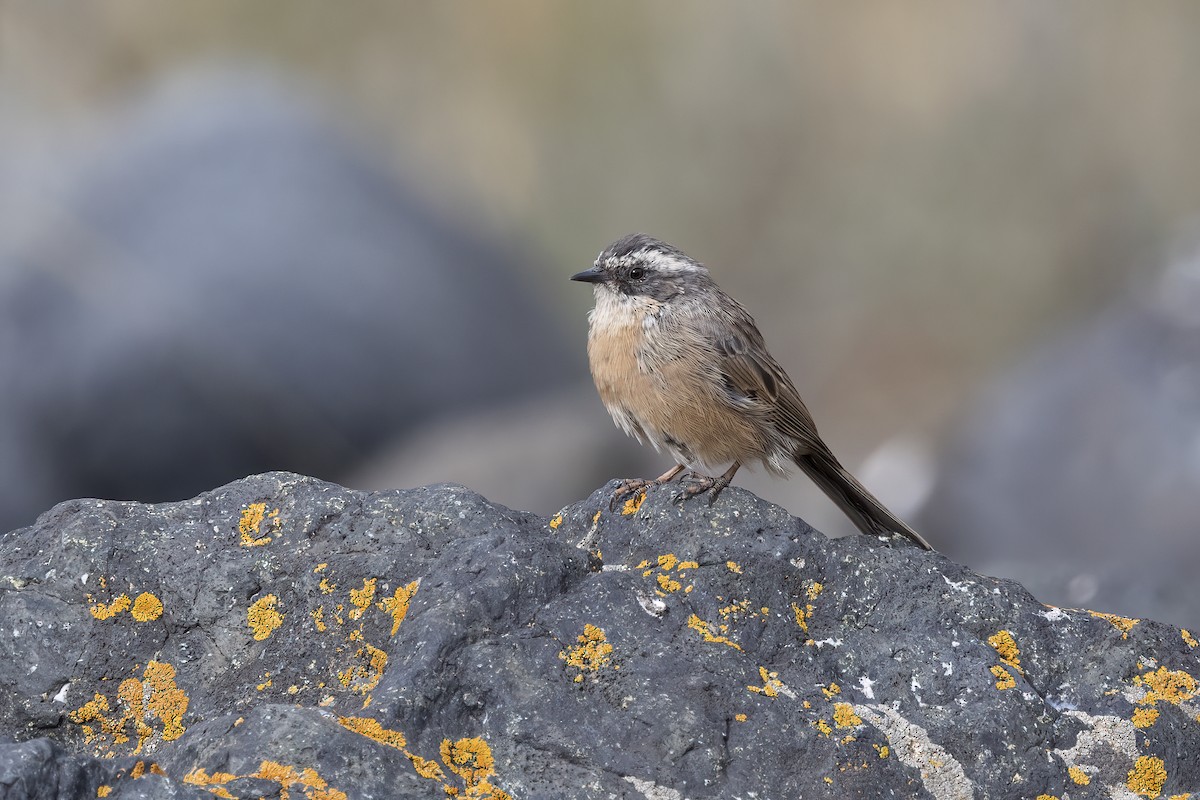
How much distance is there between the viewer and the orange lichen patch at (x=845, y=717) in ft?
14.0

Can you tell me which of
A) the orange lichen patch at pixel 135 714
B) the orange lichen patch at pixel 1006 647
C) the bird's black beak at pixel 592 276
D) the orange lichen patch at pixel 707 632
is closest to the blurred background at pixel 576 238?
the bird's black beak at pixel 592 276

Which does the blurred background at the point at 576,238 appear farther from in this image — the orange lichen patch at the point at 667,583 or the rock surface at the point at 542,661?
the orange lichen patch at the point at 667,583

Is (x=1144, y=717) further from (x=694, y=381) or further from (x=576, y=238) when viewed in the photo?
(x=576, y=238)

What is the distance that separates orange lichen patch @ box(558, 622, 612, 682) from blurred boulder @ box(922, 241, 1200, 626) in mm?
6502

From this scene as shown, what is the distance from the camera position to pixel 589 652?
14.2 ft

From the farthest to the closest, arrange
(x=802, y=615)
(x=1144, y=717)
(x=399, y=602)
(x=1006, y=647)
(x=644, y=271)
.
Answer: (x=644, y=271) < (x=802, y=615) < (x=1006, y=647) < (x=399, y=602) < (x=1144, y=717)

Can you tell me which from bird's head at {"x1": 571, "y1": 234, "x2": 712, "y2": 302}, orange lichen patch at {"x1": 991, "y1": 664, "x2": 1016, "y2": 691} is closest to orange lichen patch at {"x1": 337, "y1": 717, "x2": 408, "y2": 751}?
orange lichen patch at {"x1": 991, "y1": 664, "x2": 1016, "y2": 691}

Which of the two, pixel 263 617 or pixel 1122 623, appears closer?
pixel 263 617

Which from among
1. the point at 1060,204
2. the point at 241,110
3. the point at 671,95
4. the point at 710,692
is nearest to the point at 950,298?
the point at 1060,204

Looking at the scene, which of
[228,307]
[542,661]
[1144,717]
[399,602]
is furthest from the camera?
[228,307]

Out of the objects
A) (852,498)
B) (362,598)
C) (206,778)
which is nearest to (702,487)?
(852,498)

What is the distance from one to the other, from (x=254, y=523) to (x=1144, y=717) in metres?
3.20

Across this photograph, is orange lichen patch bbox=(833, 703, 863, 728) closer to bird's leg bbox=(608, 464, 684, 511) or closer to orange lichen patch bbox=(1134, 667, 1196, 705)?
orange lichen patch bbox=(1134, 667, 1196, 705)

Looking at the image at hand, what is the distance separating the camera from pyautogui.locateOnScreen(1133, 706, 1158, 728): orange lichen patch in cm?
445
